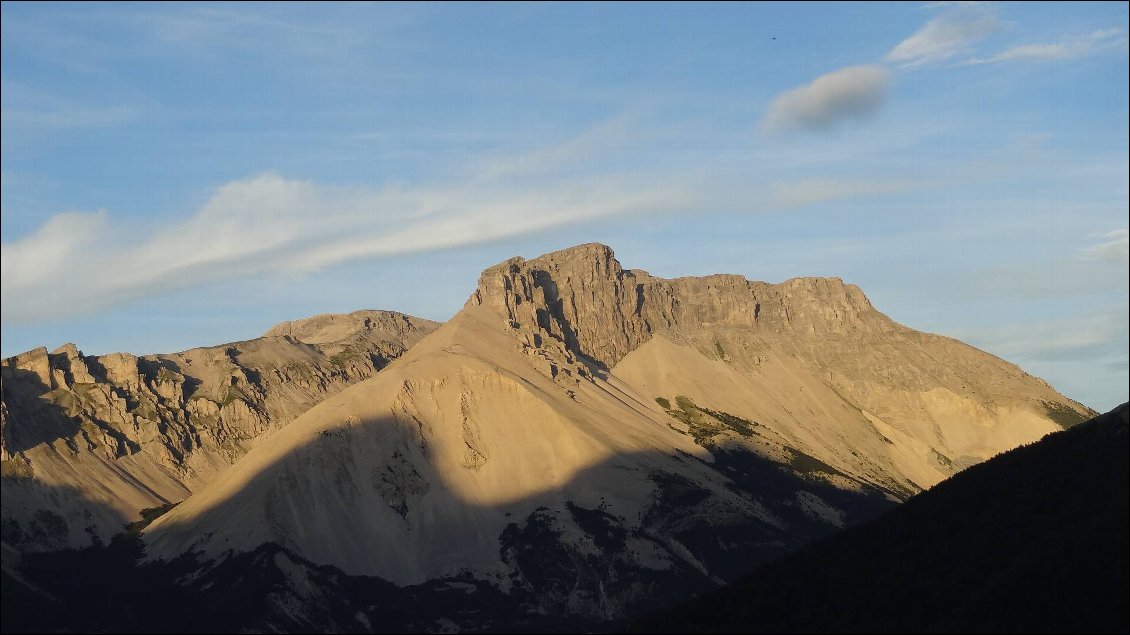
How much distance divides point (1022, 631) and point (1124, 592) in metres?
14.5

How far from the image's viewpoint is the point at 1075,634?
196 metres

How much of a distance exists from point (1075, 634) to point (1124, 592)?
31.6 ft

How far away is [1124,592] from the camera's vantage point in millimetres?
198875

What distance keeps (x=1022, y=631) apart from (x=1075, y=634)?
6980 mm

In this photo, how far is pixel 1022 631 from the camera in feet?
655
